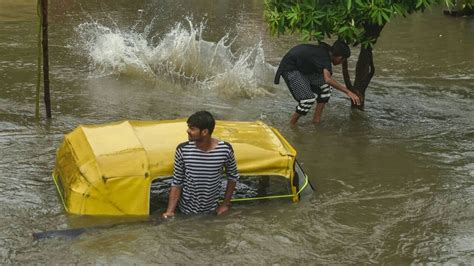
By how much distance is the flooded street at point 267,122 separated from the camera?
6.20 meters

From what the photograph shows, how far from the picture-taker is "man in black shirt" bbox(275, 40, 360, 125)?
9.45 meters

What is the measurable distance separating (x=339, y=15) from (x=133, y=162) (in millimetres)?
4189

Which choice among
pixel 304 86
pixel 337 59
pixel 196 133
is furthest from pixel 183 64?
pixel 196 133

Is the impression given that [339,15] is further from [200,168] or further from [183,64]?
[183,64]

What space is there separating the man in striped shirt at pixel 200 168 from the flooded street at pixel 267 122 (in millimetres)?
207

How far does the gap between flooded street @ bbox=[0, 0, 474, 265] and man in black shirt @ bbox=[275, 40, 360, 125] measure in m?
0.52

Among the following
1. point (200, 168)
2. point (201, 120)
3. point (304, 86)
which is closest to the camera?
Answer: point (201, 120)

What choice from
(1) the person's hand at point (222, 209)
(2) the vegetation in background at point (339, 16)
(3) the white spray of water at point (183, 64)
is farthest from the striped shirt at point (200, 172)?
(3) the white spray of water at point (183, 64)

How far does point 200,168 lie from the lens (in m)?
6.20

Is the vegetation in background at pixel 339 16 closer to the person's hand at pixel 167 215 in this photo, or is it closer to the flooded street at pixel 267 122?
the flooded street at pixel 267 122

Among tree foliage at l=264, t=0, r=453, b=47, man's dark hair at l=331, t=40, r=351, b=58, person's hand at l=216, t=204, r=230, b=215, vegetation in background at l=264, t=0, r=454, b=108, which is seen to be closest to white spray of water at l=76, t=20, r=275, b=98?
vegetation in background at l=264, t=0, r=454, b=108

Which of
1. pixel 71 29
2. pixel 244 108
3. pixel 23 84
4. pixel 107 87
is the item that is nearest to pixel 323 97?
pixel 244 108

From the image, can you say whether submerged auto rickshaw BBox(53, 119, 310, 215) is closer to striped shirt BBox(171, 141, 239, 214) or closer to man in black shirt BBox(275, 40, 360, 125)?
striped shirt BBox(171, 141, 239, 214)

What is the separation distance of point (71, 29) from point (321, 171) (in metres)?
10.6
